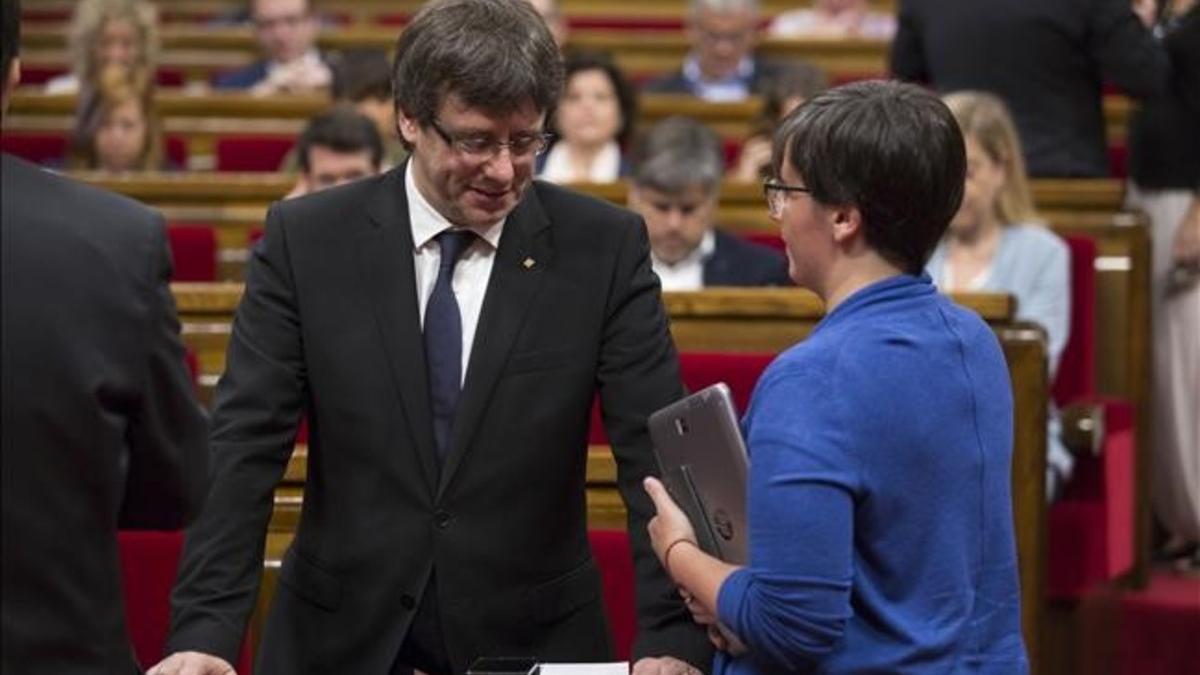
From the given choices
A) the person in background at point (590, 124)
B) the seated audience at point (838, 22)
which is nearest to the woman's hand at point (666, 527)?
the person in background at point (590, 124)

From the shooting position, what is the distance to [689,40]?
8188mm

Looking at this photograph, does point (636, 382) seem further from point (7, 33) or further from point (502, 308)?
point (7, 33)

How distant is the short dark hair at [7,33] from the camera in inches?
80.1

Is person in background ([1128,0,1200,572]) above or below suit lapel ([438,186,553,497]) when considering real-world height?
below

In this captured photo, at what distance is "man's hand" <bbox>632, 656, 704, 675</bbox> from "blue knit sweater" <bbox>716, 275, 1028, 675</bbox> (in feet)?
0.62

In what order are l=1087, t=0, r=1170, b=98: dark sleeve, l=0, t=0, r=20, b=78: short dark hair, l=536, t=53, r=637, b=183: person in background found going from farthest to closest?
l=536, t=53, r=637, b=183: person in background → l=1087, t=0, r=1170, b=98: dark sleeve → l=0, t=0, r=20, b=78: short dark hair

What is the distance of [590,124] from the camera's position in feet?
20.5

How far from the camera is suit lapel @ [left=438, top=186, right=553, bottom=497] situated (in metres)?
2.57

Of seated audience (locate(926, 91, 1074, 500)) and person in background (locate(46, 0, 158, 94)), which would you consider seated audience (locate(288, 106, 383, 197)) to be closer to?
seated audience (locate(926, 91, 1074, 500))

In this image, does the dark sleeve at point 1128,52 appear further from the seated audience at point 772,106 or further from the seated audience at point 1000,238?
the seated audience at point 772,106

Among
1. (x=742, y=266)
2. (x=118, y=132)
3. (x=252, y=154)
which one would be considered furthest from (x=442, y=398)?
(x=252, y=154)

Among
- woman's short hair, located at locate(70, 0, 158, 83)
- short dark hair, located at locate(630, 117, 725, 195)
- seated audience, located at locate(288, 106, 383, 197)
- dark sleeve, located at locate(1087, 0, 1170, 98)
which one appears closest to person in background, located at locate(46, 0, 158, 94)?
woman's short hair, located at locate(70, 0, 158, 83)

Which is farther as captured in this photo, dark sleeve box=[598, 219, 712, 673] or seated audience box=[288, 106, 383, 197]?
seated audience box=[288, 106, 383, 197]

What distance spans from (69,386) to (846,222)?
0.70 m
